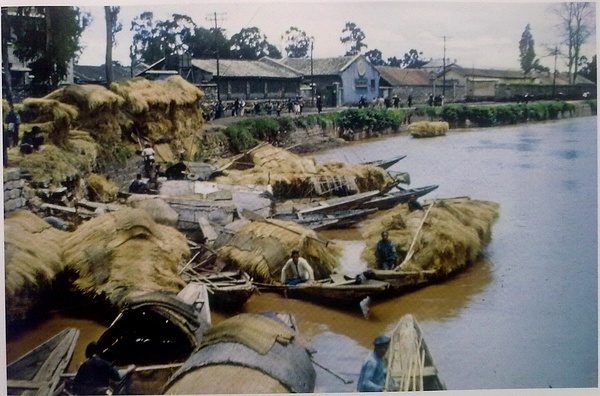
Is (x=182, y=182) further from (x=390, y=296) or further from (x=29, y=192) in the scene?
(x=390, y=296)

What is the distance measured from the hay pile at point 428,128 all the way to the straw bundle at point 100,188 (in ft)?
6.86

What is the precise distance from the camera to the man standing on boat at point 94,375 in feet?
11.1

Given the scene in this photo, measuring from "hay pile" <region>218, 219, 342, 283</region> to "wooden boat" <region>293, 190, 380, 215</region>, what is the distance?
0.60 feet

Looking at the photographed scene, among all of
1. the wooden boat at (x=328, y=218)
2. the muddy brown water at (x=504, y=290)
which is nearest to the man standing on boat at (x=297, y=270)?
the muddy brown water at (x=504, y=290)

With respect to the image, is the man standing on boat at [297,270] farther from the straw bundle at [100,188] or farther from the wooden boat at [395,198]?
the straw bundle at [100,188]

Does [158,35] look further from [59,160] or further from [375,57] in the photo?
[375,57]

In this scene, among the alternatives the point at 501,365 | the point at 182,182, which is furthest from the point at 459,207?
→ the point at 182,182

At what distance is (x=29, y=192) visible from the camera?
3.87 meters

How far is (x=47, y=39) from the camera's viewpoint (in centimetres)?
400

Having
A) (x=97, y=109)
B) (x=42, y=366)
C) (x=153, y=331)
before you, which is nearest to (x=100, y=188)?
(x=97, y=109)

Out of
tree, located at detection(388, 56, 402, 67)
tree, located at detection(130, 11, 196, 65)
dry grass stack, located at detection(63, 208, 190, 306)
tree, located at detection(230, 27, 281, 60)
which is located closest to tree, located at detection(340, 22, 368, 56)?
tree, located at detection(388, 56, 402, 67)

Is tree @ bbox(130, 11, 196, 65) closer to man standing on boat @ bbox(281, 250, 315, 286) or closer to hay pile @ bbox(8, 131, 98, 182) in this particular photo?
hay pile @ bbox(8, 131, 98, 182)

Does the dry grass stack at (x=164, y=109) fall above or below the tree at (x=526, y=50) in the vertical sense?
below

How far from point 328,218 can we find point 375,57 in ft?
3.69
